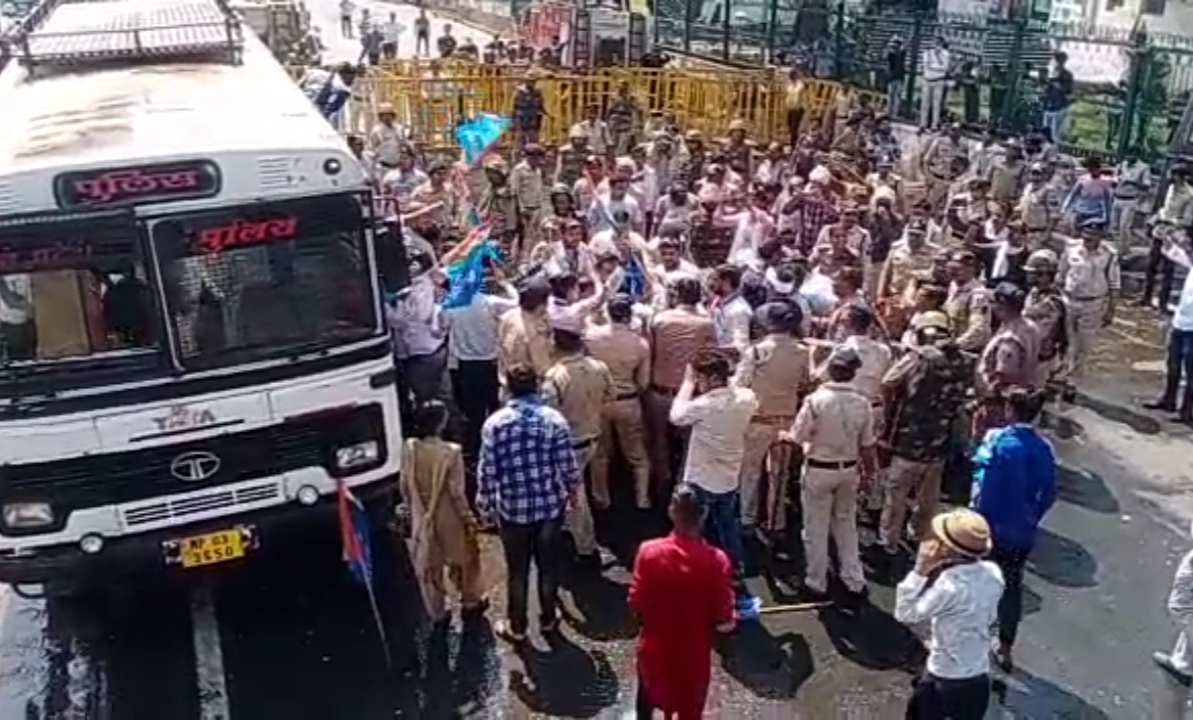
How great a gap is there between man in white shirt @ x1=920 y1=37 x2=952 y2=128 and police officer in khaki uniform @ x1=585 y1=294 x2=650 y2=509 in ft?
46.0

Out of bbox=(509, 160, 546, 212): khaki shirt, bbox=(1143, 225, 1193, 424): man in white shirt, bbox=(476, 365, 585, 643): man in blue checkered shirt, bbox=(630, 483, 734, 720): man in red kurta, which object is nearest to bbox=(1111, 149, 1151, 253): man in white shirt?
bbox=(1143, 225, 1193, 424): man in white shirt

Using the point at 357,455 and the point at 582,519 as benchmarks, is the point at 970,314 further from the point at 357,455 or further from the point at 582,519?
the point at 357,455

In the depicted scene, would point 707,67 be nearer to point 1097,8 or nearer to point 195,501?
point 1097,8

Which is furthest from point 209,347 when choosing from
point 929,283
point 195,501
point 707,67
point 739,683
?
point 707,67

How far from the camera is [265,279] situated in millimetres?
7316

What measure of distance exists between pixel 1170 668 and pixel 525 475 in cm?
408

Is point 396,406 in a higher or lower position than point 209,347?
lower

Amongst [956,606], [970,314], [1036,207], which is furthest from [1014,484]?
[1036,207]

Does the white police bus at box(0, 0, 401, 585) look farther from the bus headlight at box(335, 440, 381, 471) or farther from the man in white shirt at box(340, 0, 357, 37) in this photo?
the man in white shirt at box(340, 0, 357, 37)

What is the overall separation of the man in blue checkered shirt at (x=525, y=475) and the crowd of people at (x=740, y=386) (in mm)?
14

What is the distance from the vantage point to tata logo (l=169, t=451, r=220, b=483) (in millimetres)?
7316


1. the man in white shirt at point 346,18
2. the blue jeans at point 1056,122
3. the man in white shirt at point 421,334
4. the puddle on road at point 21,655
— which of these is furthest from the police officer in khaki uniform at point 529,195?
the man in white shirt at point 346,18

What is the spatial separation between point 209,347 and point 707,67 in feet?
59.3

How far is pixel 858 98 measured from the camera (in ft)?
68.5
